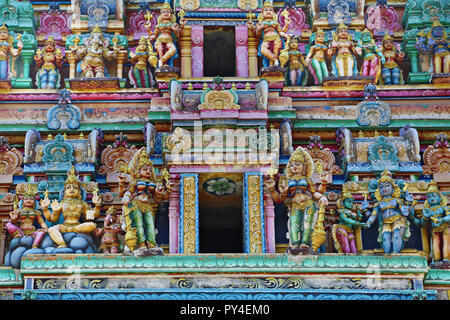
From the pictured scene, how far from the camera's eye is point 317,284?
18.8 metres

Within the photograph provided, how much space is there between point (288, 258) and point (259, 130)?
11.2 feet

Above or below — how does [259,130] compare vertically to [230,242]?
above

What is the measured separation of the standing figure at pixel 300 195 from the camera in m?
19.9

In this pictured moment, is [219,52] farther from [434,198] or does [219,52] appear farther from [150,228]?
[434,198]

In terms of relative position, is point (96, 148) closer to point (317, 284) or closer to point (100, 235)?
point (100, 235)

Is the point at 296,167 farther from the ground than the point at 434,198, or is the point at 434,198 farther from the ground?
the point at 296,167

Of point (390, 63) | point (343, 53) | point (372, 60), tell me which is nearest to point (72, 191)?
point (343, 53)

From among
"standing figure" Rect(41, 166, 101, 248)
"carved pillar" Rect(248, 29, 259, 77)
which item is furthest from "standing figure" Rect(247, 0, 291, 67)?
"standing figure" Rect(41, 166, 101, 248)

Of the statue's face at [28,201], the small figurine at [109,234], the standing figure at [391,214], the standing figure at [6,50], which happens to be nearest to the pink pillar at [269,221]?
the standing figure at [391,214]

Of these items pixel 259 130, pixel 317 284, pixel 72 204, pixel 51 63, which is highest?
pixel 51 63

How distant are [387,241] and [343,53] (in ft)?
16.0

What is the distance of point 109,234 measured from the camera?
20453mm

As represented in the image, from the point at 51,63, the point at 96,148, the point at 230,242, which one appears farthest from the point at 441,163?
the point at 51,63

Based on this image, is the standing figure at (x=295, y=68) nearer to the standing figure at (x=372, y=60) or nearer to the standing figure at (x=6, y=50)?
the standing figure at (x=372, y=60)
